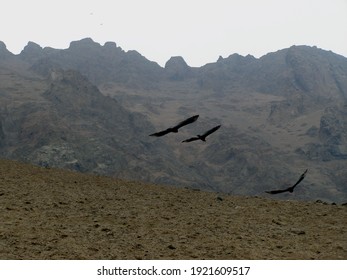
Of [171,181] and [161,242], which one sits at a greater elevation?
[161,242]

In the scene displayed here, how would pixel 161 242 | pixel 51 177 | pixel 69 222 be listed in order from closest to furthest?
pixel 161 242 < pixel 69 222 < pixel 51 177

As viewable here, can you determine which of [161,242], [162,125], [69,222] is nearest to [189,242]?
[161,242]

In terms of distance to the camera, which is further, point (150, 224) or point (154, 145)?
point (154, 145)

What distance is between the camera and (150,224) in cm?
1222

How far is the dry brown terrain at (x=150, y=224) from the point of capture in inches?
386

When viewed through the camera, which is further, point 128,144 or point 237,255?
point 128,144

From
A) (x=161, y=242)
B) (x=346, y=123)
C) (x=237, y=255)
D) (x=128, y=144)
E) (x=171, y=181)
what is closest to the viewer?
(x=237, y=255)

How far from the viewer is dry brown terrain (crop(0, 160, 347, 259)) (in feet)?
32.2

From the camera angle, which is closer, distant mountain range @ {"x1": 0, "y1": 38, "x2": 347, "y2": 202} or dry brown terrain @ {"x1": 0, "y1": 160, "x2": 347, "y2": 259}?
dry brown terrain @ {"x1": 0, "y1": 160, "x2": 347, "y2": 259}

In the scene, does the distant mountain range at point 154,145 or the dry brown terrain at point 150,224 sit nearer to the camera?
the dry brown terrain at point 150,224

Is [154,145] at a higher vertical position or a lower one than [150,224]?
lower

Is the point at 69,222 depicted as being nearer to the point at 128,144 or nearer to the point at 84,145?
the point at 84,145

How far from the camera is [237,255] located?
9.64 m
